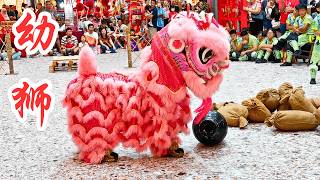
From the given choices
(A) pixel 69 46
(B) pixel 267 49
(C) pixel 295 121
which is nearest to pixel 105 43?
(A) pixel 69 46

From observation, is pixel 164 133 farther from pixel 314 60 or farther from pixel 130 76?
pixel 314 60

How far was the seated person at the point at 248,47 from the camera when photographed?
10281 millimetres

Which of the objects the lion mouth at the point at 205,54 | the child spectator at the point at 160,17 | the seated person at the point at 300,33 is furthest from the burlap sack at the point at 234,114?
the child spectator at the point at 160,17

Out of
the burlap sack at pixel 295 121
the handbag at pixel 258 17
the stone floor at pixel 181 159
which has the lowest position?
the stone floor at pixel 181 159

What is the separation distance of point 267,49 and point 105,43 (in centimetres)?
581

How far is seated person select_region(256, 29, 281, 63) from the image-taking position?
9709mm

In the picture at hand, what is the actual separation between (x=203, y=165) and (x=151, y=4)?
12841 millimetres

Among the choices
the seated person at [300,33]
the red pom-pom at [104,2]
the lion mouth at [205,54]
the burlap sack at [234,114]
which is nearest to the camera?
the lion mouth at [205,54]

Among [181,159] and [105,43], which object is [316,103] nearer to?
[181,159]

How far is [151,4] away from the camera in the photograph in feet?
52.5

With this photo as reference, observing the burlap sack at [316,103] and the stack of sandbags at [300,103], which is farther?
the burlap sack at [316,103]

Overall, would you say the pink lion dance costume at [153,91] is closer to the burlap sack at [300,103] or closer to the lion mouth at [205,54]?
the lion mouth at [205,54]

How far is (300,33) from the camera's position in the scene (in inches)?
352

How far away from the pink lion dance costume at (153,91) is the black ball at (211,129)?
335 millimetres
